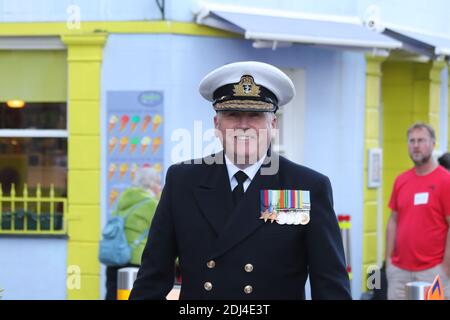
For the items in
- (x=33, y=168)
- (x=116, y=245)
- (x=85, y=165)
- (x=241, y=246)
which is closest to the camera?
(x=241, y=246)

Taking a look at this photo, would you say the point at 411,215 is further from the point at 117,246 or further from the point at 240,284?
the point at 240,284

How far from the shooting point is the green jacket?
23.8 ft

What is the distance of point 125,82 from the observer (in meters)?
8.98

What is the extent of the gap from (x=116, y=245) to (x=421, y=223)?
7.83 ft

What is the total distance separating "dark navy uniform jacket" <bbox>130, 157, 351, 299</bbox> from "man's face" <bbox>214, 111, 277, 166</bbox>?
9cm

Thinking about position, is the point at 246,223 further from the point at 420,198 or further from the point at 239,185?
the point at 420,198

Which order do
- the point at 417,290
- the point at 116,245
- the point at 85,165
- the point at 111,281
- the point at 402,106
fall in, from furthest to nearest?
the point at 402,106 → the point at 85,165 → the point at 111,281 → the point at 116,245 → the point at 417,290

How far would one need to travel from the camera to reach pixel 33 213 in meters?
9.16

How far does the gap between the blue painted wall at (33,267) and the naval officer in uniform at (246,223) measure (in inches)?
229

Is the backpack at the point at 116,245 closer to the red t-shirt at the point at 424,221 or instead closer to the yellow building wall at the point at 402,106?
the red t-shirt at the point at 424,221

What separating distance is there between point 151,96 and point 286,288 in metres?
5.86

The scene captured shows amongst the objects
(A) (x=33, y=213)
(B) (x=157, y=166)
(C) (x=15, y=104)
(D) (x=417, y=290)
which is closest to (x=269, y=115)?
(D) (x=417, y=290)

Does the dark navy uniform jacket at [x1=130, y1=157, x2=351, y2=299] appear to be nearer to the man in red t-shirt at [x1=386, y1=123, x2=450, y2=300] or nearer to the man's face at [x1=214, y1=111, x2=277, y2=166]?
the man's face at [x1=214, y1=111, x2=277, y2=166]

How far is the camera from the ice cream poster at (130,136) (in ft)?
29.3
